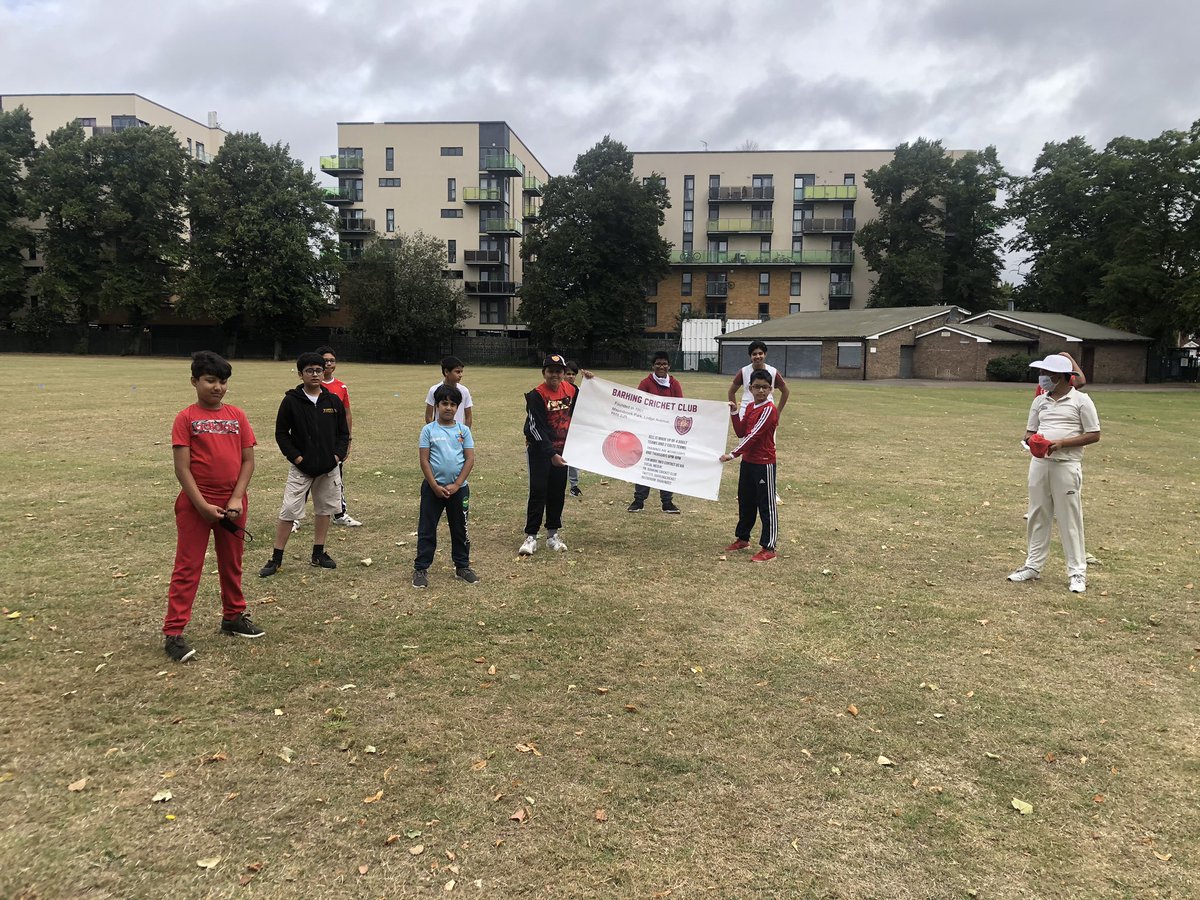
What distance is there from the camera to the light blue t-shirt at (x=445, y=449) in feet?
23.3

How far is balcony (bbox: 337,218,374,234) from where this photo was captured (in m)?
79.5

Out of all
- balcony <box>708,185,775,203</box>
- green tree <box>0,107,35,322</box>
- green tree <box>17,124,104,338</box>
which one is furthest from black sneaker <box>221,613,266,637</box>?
balcony <box>708,185,775,203</box>

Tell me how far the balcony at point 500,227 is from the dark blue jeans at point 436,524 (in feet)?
245

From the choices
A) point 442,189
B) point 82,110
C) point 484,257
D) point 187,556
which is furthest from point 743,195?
point 187,556

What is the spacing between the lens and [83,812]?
3.66 metres

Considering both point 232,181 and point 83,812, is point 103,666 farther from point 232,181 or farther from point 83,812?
point 232,181

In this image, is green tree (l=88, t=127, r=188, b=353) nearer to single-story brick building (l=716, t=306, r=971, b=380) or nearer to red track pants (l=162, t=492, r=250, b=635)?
single-story brick building (l=716, t=306, r=971, b=380)

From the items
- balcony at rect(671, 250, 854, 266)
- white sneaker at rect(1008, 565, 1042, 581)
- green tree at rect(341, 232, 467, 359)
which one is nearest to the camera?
white sneaker at rect(1008, 565, 1042, 581)

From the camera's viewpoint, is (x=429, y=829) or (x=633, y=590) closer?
(x=429, y=829)

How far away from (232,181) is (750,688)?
6953 centimetres

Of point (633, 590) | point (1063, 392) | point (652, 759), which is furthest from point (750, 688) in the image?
point (1063, 392)

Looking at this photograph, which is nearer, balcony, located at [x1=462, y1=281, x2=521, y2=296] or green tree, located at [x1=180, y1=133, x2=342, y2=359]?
green tree, located at [x1=180, y1=133, x2=342, y2=359]

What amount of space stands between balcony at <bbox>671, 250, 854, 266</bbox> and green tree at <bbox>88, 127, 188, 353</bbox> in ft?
152

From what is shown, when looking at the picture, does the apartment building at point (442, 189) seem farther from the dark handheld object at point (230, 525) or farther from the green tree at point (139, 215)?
the dark handheld object at point (230, 525)
